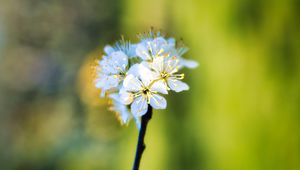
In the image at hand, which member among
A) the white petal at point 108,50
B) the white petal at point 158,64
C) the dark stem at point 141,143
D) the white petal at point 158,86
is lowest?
the dark stem at point 141,143

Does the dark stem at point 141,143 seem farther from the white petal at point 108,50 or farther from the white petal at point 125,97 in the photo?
the white petal at point 108,50

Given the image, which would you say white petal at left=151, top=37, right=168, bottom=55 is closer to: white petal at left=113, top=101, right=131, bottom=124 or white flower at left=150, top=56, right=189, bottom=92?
white flower at left=150, top=56, right=189, bottom=92

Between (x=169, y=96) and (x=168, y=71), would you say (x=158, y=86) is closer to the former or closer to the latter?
(x=168, y=71)

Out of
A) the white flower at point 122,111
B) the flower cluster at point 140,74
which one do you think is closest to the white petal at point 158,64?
the flower cluster at point 140,74

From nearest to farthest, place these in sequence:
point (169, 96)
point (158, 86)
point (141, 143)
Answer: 1. point (141, 143)
2. point (158, 86)
3. point (169, 96)

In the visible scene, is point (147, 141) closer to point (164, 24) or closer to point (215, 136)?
point (215, 136)

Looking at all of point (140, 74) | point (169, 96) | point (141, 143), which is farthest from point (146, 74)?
point (169, 96)
